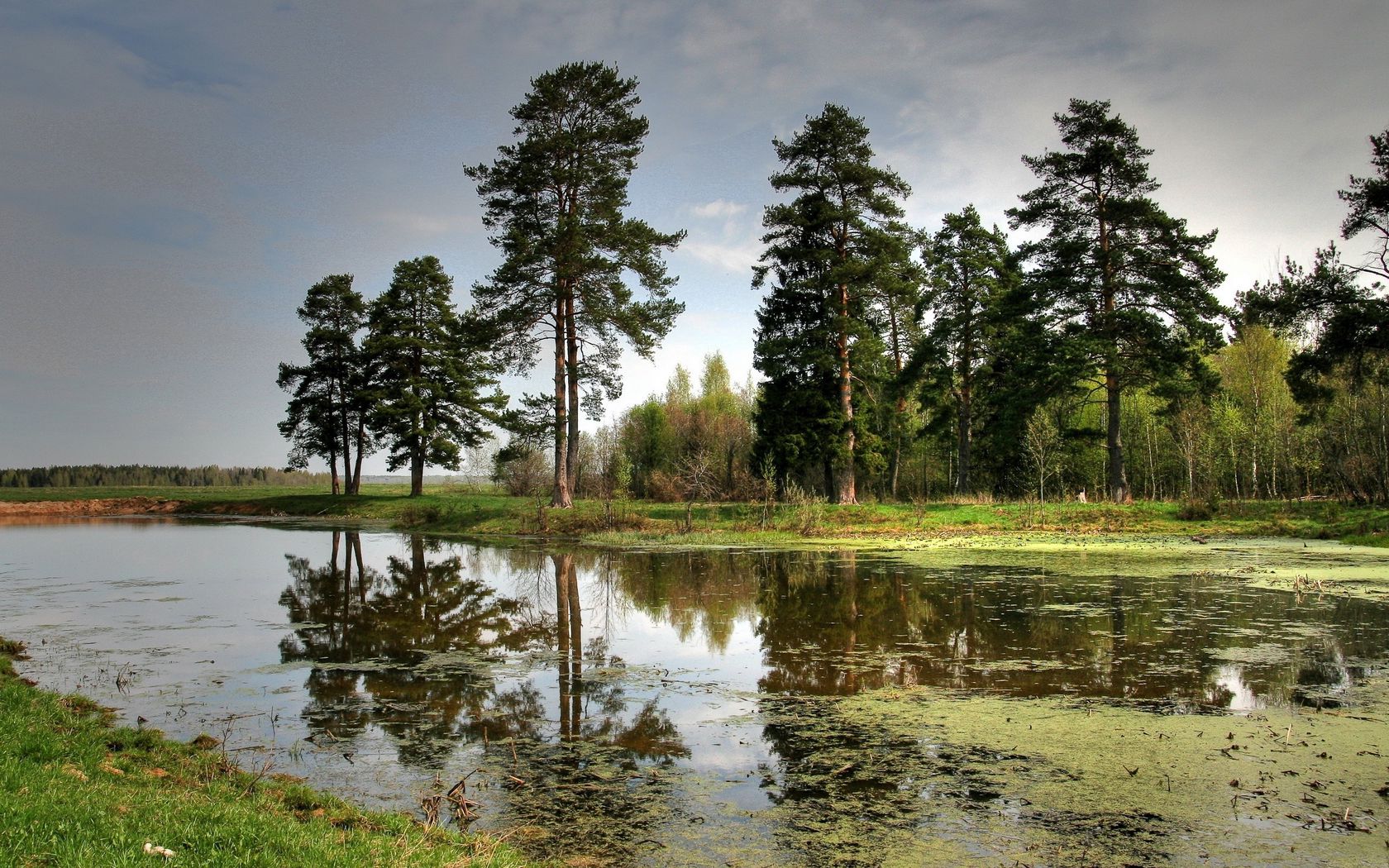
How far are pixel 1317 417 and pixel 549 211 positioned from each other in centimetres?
3031

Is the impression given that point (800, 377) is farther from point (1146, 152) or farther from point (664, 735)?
point (664, 735)

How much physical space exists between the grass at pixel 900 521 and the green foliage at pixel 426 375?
34.8 ft

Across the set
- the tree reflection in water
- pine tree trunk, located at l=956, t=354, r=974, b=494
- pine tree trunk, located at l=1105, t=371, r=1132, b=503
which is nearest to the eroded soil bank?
the tree reflection in water

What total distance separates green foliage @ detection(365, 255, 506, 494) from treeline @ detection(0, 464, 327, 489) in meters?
37.6

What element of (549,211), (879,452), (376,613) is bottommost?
(376,613)

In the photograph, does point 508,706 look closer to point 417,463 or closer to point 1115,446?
point 1115,446

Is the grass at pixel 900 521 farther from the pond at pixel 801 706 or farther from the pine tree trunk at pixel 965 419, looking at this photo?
the pond at pixel 801 706

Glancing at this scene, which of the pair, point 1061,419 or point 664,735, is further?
point 1061,419

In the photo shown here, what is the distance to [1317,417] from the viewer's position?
28781 mm

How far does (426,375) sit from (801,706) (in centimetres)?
4091

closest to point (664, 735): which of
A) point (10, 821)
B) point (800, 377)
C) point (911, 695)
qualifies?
point (911, 695)

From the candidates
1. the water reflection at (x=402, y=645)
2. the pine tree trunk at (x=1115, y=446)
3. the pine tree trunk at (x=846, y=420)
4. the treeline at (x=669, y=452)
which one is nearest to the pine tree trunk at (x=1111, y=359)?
the pine tree trunk at (x=1115, y=446)

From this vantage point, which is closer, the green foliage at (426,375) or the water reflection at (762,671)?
the water reflection at (762,671)

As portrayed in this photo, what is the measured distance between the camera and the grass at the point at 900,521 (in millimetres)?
22781
